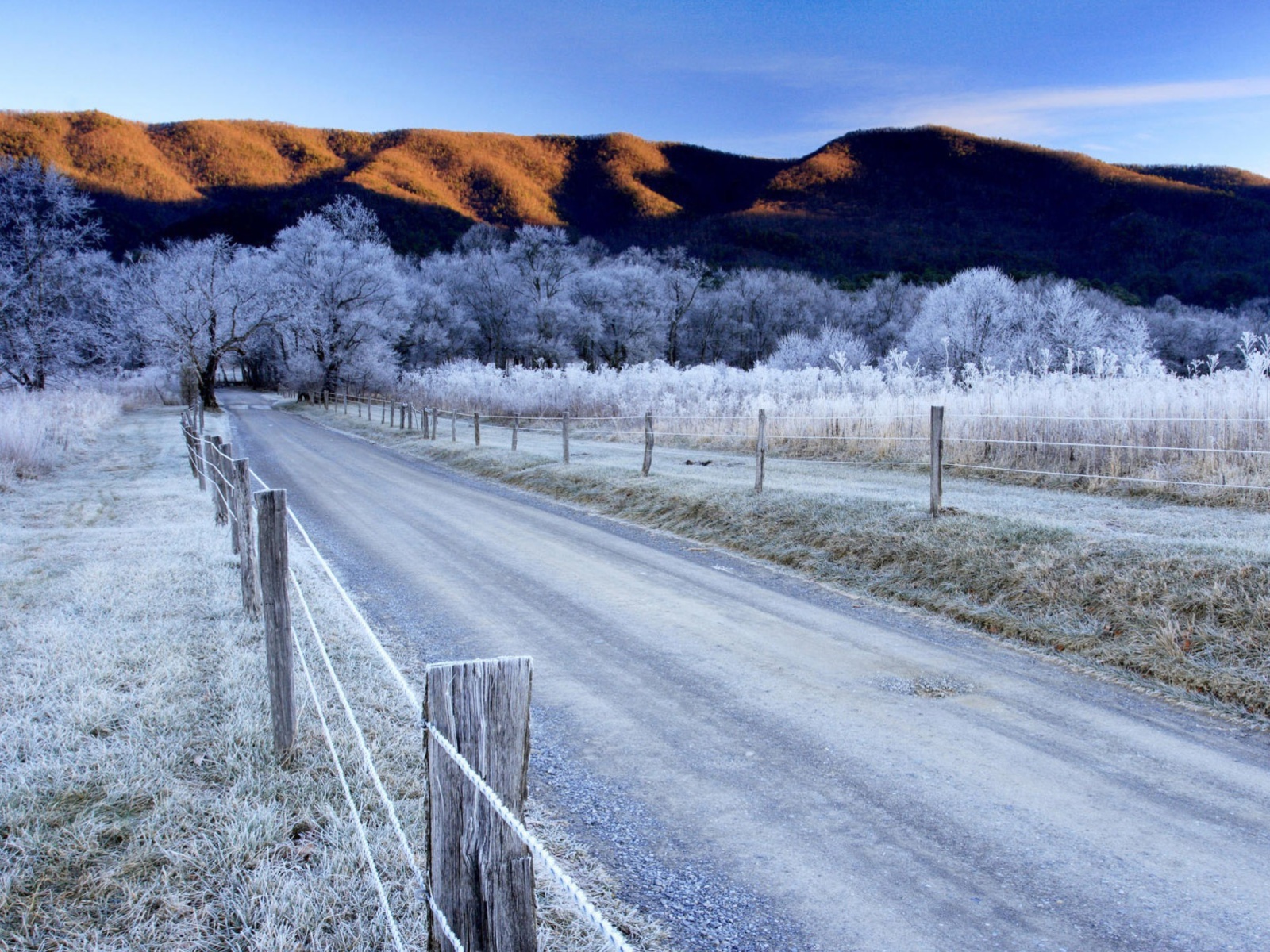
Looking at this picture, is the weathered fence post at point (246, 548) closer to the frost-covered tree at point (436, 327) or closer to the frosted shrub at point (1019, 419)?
the frosted shrub at point (1019, 419)

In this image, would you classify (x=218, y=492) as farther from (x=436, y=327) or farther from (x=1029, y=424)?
(x=436, y=327)

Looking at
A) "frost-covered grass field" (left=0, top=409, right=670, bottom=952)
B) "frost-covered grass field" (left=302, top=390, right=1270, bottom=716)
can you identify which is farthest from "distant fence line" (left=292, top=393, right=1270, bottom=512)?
"frost-covered grass field" (left=0, top=409, right=670, bottom=952)

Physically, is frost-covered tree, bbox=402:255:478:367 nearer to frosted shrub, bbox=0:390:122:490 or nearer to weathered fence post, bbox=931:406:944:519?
frosted shrub, bbox=0:390:122:490

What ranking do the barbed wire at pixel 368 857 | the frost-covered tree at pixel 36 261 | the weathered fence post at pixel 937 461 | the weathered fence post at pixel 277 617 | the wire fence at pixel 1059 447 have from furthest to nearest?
the frost-covered tree at pixel 36 261, the wire fence at pixel 1059 447, the weathered fence post at pixel 937 461, the weathered fence post at pixel 277 617, the barbed wire at pixel 368 857

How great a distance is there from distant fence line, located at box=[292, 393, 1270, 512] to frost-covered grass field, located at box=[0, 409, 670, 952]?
292 inches

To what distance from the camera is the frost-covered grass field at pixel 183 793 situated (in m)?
2.72

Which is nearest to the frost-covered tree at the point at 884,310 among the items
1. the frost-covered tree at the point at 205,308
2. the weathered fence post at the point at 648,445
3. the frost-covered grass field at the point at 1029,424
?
the frost-covered grass field at the point at 1029,424

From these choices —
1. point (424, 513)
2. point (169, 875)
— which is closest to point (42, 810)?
point (169, 875)

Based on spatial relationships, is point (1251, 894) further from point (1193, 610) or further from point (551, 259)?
point (551, 259)

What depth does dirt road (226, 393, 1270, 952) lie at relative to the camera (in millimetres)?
2922

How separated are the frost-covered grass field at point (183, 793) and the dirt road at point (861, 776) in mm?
569

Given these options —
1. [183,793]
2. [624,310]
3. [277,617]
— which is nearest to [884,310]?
[624,310]

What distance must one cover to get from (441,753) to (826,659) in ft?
15.1

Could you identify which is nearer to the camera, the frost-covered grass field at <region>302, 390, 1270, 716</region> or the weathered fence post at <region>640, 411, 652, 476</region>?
the frost-covered grass field at <region>302, 390, 1270, 716</region>
